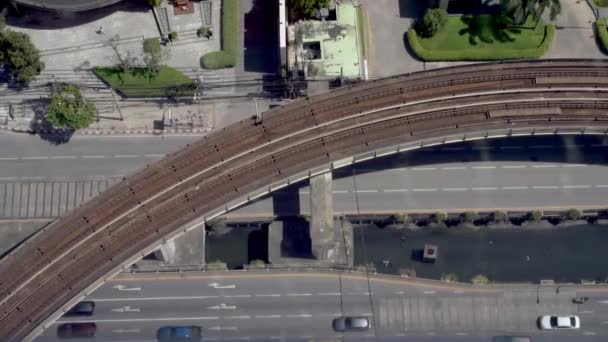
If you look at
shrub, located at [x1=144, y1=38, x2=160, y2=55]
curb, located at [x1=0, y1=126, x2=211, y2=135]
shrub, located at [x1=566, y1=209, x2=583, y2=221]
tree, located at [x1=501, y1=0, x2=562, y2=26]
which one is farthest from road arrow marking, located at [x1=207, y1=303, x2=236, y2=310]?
tree, located at [x1=501, y1=0, x2=562, y2=26]

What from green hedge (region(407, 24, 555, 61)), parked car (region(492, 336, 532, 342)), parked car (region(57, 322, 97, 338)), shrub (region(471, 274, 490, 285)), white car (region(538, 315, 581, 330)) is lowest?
parked car (region(492, 336, 532, 342))

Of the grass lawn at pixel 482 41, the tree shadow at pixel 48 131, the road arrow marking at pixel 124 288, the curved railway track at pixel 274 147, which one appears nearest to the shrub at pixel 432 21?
the grass lawn at pixel 482 41

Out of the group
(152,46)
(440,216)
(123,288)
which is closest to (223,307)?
(123,288)

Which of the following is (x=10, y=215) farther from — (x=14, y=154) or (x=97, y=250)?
(x=97, y=250)

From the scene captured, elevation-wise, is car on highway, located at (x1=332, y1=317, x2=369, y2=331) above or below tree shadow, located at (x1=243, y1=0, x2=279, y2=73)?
below

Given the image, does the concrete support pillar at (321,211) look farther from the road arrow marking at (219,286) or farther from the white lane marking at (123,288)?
the white lane marking at (123,288)

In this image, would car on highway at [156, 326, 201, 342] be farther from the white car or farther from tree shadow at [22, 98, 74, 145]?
the white car

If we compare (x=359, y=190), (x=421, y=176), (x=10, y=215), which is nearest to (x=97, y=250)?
(x=10, y=215)
